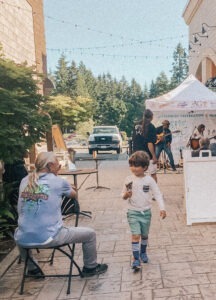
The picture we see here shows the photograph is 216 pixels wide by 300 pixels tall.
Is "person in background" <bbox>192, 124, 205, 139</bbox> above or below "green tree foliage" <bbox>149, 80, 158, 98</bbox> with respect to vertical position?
below

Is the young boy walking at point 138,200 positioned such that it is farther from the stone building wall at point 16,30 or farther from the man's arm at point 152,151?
the stone building wall at point 16,30

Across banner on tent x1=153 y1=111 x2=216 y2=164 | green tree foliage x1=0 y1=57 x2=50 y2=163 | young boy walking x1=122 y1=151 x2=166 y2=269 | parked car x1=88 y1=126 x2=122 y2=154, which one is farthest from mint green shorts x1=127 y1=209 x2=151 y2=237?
parked car x1=88 y1=126 x2=122 y2=154

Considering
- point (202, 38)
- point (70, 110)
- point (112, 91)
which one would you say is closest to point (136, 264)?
point (70, 110)

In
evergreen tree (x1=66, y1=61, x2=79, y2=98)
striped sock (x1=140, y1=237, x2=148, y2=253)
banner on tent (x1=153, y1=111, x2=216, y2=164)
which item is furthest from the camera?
evergreen tree (x1=66, y1=61, x2=79, y2=98)

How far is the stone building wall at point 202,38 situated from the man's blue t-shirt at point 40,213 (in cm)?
1038

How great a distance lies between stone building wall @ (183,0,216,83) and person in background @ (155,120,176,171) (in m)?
4.10

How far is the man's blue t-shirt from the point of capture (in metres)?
2.87

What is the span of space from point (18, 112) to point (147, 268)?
8.24 ft

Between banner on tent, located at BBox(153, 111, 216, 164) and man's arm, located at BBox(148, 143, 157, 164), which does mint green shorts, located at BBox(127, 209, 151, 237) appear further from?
banner on tent, located at BBox(153, 111, 216, 164)

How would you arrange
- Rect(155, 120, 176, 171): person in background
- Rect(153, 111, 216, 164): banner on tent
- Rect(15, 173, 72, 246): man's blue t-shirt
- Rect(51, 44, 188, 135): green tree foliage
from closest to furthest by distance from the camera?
Rect(15, 173, 72, 246): man's blue t-shirt → Rect(155, 120, 176, 171): person in background → Rect(153, 111, 216, 164): banner on tent → Rect(51, 44, 188, 135): green tree foliage

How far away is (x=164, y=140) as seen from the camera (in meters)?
9.41

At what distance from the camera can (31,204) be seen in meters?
2.90

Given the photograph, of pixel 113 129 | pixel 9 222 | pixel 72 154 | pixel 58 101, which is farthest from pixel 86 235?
pixel 113 129

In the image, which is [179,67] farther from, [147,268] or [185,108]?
[147,268]
